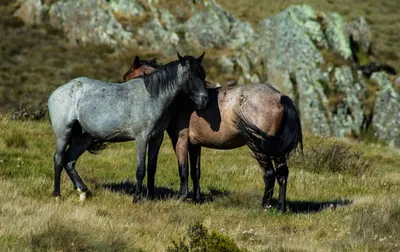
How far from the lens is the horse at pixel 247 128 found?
35.4 feet

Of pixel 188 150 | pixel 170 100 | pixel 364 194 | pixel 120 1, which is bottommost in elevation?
pixel 364 194

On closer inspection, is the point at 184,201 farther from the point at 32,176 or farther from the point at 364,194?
the point at 364,194

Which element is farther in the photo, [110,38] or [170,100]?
[110,38]

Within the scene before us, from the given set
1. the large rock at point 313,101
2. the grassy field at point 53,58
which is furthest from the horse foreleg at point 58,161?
the large rock at point 313,101

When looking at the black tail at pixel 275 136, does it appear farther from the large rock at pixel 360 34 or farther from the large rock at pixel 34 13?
the large rock at pixel 34 13

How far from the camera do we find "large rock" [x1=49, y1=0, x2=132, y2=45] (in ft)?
124

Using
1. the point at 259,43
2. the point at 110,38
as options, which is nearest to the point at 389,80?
the point at 259,43

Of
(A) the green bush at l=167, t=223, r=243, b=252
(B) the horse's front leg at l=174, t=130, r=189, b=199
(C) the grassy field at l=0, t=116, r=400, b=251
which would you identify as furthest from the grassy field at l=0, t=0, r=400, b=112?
(A) the green bush at l=167, t=223, r=243, b=252

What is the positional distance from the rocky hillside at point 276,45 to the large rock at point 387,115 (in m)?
0.05

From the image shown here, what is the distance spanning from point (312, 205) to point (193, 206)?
2.76 m

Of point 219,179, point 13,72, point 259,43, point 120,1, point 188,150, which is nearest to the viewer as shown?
point 188,150

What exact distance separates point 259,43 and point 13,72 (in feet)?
43.1

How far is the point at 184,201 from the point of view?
37.3 ft

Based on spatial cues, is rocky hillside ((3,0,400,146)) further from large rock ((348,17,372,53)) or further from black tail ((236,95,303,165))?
black tail ((236,95,303,165))
